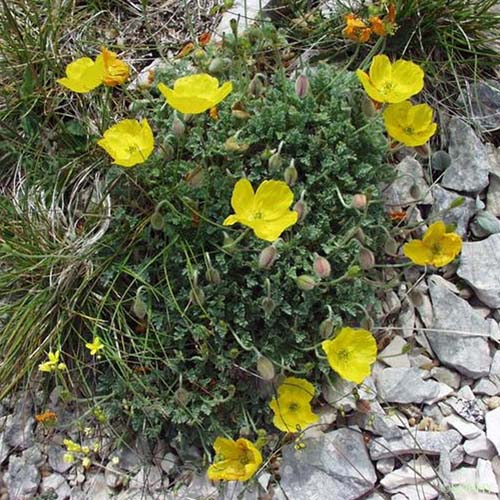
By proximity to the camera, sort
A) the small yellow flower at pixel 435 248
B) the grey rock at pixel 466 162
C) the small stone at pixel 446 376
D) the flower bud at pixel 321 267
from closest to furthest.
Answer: the flower bud at pixel 321 267, the small yellow flower at pixel 435 248, the small stone at pixel 446 376, the grey rock at pixel 466 162

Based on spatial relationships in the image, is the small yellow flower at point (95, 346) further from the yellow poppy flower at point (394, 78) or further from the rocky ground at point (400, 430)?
the yellow poppy flower at point (394, 78)

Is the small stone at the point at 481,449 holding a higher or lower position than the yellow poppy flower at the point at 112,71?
lower

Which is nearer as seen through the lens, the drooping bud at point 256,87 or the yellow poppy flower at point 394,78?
the yellow poppy flower at point 394,78

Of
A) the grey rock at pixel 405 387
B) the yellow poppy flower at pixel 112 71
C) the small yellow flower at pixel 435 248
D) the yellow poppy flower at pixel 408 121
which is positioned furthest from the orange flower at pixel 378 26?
the grey rock at pixel 405 387

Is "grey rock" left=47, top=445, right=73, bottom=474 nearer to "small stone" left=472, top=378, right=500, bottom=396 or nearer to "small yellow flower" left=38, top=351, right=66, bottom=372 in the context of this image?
"small yellow flower" left=38, top=351, right=66, bottom=372

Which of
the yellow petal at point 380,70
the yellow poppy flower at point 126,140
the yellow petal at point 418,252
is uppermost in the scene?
the yellow petal at point 380,70

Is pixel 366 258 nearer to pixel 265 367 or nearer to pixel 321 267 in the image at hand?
pixel 321 267

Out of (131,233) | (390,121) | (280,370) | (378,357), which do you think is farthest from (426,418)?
(131,233)
